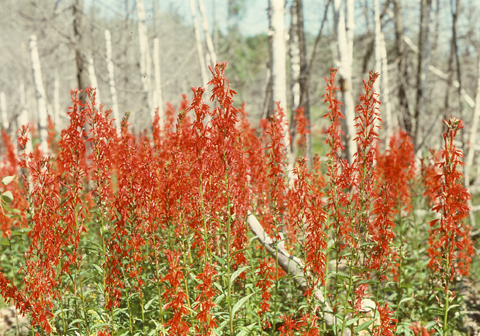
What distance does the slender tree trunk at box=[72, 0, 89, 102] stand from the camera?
8.87 metres

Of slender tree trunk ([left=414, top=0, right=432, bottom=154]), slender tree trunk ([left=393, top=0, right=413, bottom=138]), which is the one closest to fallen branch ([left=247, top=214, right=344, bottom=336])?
slender tree trunk ([left=414, top=0, right=432, bottom=154])

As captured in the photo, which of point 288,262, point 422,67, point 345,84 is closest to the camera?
point 288,262

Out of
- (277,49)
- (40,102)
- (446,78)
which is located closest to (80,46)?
(40,102)

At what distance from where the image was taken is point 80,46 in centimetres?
905

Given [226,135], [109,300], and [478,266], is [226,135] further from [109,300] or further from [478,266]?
[478,266]

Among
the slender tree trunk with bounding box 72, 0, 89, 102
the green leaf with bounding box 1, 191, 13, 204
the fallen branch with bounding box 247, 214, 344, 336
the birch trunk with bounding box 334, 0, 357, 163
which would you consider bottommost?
the fallen branch with bounding box 247, 214, 344, 336

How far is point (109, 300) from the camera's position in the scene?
2.94 metres

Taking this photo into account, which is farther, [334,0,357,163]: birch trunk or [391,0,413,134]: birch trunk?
[391,0,413,134]: birch trunk

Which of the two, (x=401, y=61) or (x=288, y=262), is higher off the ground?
(x=401, y=61)

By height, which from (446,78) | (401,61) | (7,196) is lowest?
(7,196)

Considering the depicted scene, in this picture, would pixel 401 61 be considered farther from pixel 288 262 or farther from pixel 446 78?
pixel 288 262

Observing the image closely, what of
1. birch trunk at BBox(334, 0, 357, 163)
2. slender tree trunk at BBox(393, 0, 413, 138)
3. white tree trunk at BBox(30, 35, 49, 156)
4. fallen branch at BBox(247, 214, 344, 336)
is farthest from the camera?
slender tree trunk at BBox(393, 0, 413, 138)

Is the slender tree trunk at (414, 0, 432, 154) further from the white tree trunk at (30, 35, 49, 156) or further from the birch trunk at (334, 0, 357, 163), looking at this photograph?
the white tree trunk at (30, 35, 49, 156)

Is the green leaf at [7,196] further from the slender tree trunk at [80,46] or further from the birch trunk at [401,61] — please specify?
the birch trunk at [401,61]
